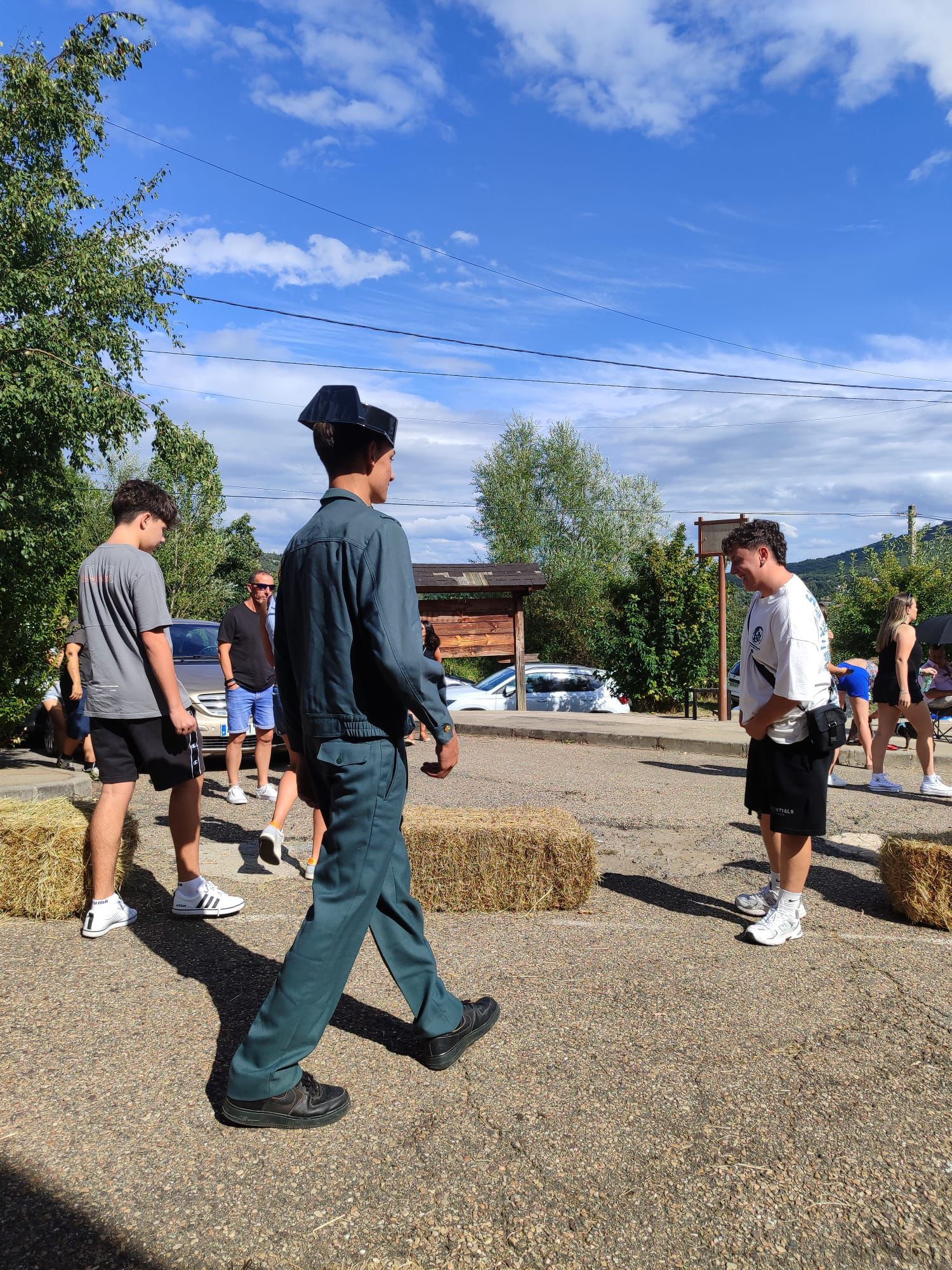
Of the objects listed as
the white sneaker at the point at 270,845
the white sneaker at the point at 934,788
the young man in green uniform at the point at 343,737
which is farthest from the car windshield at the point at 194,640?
the young man in green uniform at the point at 343,737

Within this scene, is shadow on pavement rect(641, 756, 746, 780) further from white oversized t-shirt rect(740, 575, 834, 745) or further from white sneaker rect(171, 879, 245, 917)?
white sneaker rect(171, 879, 245, 917)

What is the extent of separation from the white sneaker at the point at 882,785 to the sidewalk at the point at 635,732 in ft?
8.61

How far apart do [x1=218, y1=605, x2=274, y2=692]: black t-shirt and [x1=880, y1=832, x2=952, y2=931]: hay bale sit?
484 centimetres

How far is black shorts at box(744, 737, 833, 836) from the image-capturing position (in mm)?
4309

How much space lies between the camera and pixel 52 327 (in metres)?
10.6

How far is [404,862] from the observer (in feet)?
9.86

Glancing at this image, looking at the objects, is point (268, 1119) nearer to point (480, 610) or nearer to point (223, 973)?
point (223, 973)

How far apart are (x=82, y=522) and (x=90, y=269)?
3200mm

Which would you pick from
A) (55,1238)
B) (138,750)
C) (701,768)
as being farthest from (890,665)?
(55,1238)

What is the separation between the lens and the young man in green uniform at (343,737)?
2.69 metres

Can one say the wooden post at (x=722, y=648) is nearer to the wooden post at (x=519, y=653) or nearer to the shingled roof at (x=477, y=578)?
the shingled roof at (x=477, y=578)

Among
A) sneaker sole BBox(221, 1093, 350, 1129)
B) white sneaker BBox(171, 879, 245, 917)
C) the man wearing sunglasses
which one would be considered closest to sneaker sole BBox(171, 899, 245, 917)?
white sneaker BBox(171, 879, 245, 917)

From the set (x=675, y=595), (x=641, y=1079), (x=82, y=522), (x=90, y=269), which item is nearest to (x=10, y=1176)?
(x=641, y=1079)

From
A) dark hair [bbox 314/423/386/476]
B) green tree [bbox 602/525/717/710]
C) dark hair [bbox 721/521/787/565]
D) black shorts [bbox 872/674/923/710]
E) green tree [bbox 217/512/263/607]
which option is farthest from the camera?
green tree [bbox 217/512/263/607]
